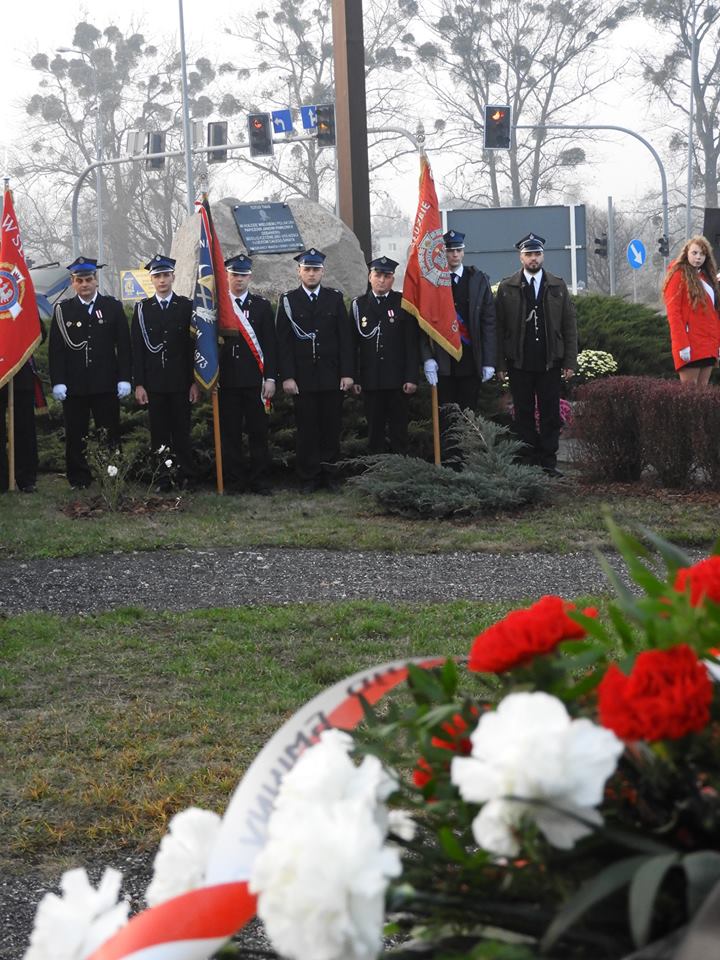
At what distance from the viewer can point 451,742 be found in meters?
1.19

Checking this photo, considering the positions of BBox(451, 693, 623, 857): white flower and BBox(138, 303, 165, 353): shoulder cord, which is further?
BBox(138, 303, 165, 353): shoulder cord

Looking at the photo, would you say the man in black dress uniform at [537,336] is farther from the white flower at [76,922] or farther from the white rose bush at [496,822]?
the white flower at [76,922]

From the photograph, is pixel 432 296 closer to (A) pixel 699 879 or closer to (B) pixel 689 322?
(B) pixel 689 322

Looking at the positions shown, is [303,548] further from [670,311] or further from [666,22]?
[666,22]

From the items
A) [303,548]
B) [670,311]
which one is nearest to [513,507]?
[303,548]

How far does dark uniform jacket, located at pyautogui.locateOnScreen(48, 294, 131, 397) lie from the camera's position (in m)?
11.3

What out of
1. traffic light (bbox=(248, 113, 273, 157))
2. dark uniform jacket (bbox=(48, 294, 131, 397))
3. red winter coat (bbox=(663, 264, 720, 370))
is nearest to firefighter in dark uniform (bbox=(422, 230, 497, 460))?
red winter coat (bbox=(663, 264, 720, 370))

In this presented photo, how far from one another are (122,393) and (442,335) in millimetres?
2828

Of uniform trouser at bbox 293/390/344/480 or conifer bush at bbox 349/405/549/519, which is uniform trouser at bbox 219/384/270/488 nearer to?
uniform trouser at bbox 293/390/344/480

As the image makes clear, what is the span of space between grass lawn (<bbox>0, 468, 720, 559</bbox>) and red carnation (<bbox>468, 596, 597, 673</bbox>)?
6.68 metres

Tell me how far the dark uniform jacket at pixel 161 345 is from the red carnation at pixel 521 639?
1015 cm

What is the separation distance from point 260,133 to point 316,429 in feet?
76.5

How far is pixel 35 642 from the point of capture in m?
6.01

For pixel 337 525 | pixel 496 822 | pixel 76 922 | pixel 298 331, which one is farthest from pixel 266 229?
pixel 496 822
